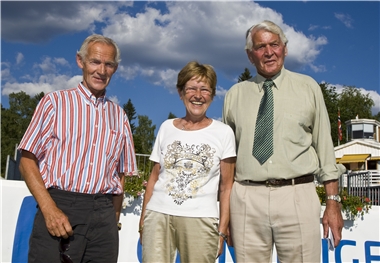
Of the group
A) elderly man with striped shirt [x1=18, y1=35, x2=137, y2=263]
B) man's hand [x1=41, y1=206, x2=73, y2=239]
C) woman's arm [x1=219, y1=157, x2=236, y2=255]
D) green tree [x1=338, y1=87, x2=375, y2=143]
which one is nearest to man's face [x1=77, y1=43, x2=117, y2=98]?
elderly man with striped shirt [x1=18, y1=35, x2=137, y2=263]

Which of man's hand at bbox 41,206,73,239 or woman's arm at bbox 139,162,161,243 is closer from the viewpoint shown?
man's hand at bbox 41,206,73,239

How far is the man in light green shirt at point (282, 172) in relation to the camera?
2.84 meters

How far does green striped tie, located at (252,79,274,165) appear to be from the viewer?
289 centimetres

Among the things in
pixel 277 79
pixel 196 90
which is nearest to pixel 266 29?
pixel 277 79

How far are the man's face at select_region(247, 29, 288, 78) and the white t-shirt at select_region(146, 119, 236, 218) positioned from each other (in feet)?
1.79

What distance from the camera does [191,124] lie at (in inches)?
115

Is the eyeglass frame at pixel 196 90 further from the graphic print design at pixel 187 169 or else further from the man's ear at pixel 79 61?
the man's ear at pixel 79 61

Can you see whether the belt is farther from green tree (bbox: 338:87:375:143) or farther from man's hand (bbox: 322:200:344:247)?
green tree (bbox: 338:87:375:143)

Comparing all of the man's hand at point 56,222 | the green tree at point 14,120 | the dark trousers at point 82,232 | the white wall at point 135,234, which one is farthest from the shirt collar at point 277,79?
the green tree at point 14,120

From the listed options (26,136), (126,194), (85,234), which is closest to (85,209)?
(85,234)

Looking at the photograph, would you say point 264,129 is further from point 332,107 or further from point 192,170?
point 332,107

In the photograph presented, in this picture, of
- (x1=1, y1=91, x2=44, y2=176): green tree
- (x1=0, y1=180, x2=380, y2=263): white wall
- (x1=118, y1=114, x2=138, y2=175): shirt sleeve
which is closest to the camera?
(x1=118, y1=114, x2=138, y2=175): shirt sleeve

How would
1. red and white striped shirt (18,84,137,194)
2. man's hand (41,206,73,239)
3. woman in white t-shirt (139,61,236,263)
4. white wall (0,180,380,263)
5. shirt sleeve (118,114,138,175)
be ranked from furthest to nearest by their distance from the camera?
white wall (0,180,380,263) < shirt sleeve (118,114,138,175) < woman in white t-shirt (139,61,236,263) < red and white striped shirt (18,84,137,194) < man's hand (41,206,73,239)

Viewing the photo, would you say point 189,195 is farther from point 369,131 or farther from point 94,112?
point 369,131
